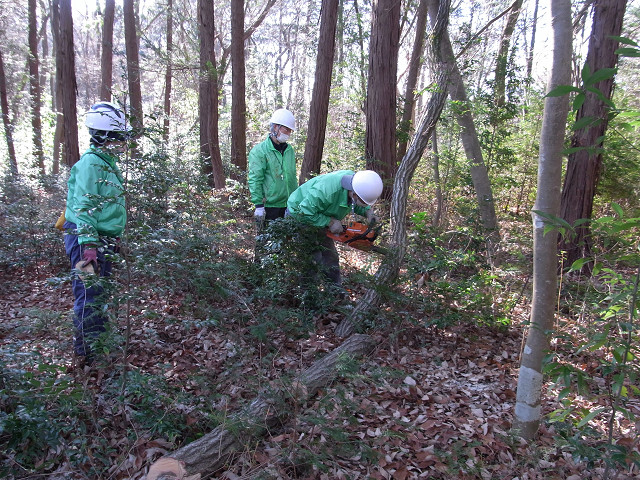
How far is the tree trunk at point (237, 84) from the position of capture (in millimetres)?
10445

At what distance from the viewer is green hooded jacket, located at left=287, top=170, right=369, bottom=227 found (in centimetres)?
469

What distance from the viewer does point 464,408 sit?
364cm

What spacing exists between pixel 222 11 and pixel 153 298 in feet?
66.9

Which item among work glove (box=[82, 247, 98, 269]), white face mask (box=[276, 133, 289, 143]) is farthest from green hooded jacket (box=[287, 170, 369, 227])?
work glove (box=[82, 247, 98, 269])

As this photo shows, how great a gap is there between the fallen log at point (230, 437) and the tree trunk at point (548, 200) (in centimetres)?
132

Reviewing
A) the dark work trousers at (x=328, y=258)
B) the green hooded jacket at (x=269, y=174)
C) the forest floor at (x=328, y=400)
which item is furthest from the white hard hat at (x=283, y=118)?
the forest floor at (x=328, y=400)

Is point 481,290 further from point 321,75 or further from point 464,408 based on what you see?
point 321,75

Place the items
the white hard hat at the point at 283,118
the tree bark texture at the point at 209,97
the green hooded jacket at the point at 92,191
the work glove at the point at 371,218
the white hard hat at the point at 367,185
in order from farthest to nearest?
the tree bark texture at the point at 209,97 < the white hard hat at the point at 283,118 < the work glove at the point at 371,218 < the white hard hat at the point at 367,185 < the green hooded jacket at the point at 92,191

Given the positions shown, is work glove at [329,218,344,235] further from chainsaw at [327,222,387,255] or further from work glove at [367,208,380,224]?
work glove at [367,208,380,224]

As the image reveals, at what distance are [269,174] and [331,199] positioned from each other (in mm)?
1196

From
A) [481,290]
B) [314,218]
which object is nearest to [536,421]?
[481,290]

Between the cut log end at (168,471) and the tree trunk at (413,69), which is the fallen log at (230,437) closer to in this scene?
the cut log end at (168,471)

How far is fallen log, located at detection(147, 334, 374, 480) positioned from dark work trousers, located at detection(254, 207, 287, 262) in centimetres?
188

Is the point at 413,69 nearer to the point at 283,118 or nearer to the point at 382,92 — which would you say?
the point at 382,92
